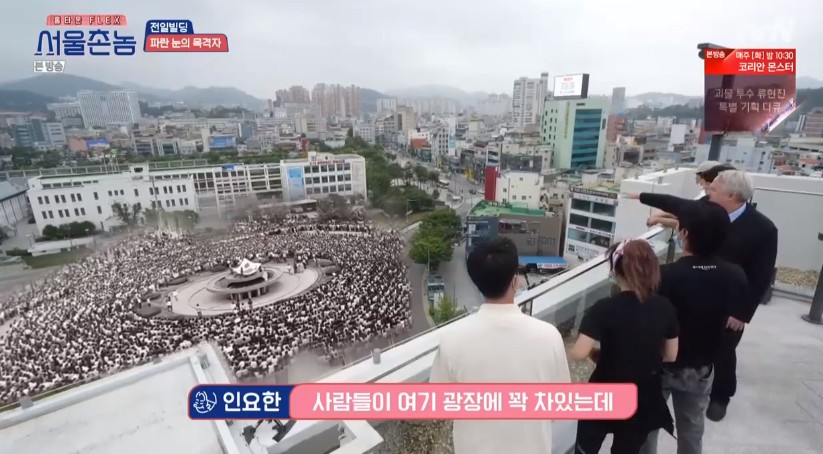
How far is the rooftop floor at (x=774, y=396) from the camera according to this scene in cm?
99

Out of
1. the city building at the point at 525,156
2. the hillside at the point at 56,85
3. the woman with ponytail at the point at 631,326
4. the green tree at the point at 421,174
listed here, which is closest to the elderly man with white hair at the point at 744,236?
the woman with ponytail at the point at 631,326

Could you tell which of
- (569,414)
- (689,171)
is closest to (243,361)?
(569,414)

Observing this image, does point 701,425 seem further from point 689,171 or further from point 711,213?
point 689,171

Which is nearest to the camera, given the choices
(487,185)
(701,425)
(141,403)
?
(701,425)

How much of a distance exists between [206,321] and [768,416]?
7370mm

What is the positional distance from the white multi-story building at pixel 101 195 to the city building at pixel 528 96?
91.6 feet

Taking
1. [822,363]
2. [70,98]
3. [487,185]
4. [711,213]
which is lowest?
[487,185]

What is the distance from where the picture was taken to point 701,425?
0.83 metres

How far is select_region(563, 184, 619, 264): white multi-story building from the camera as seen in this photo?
7480 millimetres

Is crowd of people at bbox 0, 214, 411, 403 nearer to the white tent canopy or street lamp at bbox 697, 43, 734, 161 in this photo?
the white tent canopy

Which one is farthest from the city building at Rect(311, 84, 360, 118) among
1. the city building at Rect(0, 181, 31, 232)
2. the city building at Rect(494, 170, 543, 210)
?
the city building at Rect(494, 170, 543, 210)

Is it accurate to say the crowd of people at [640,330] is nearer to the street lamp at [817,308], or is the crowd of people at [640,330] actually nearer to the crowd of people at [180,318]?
the street lamp at [817,308]

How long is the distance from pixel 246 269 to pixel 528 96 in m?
33.1
